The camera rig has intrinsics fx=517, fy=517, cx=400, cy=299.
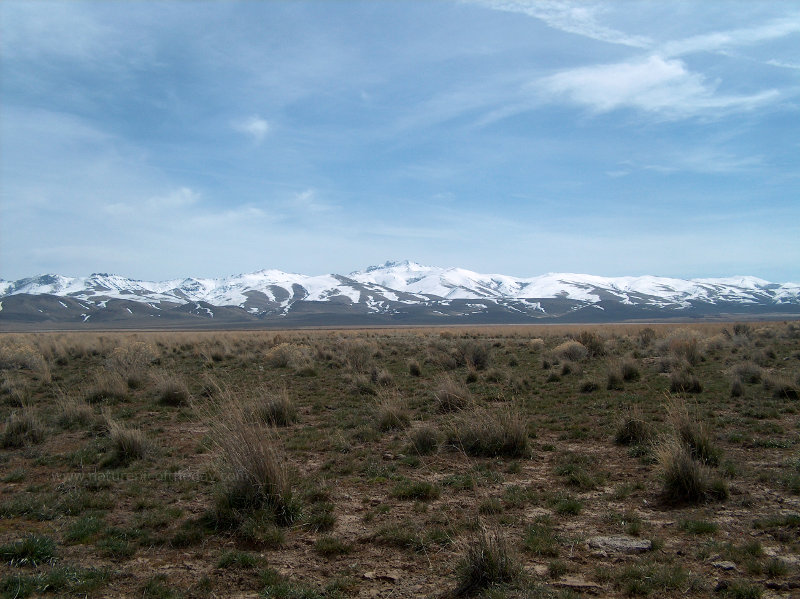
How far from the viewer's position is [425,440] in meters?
9.17

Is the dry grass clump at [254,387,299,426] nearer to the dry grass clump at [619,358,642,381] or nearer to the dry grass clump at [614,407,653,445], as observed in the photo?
the dry grass clump at [614,407,653,445]

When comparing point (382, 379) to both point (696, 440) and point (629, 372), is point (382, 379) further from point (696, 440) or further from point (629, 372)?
point (696, 440)

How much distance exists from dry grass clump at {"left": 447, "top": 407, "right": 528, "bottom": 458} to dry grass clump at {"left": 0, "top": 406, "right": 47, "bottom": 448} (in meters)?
7.96

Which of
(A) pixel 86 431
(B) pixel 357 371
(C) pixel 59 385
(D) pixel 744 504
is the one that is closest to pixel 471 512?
(D) pixel 744 504

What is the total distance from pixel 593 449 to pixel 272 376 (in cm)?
1301

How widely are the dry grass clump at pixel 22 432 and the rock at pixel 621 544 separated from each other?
996 cm

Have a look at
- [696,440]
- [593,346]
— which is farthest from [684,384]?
[593,346]

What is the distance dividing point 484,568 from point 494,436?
173 inches

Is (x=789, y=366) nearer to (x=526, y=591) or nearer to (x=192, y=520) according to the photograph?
(x=526, y=591)

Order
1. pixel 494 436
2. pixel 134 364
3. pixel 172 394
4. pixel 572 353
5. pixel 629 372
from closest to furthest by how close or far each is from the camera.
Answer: pixel 494 436
pixel 172 394
pixel 629 372
pixel 134 364
pixel 572 353

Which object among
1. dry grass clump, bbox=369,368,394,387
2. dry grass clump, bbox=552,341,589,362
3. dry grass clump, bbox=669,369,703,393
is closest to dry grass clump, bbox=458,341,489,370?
dry grass clump, bbox=552,341,589,362

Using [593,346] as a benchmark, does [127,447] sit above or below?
below

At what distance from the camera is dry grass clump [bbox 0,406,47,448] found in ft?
31.8

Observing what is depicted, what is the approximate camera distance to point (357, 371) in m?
19.4
